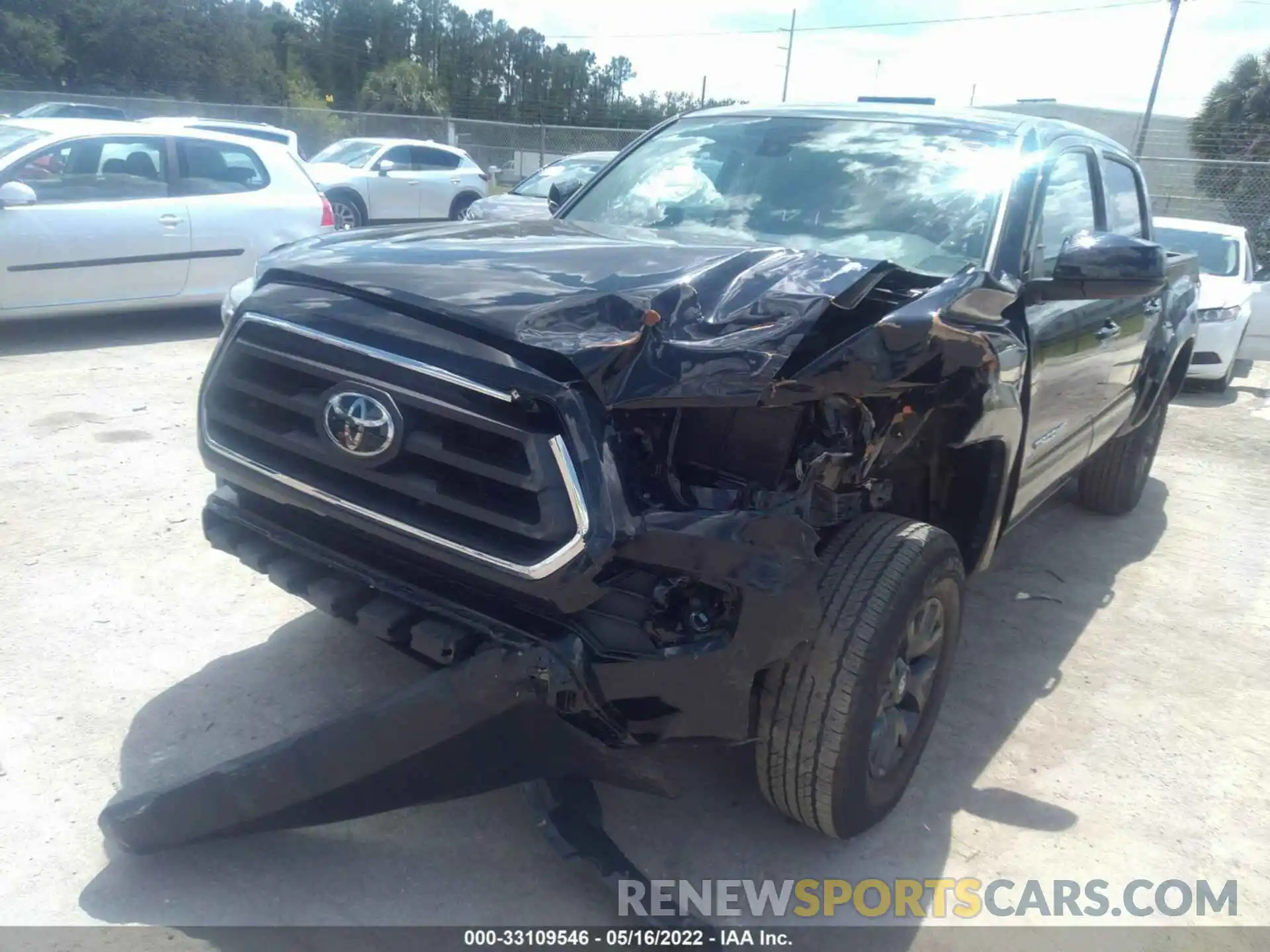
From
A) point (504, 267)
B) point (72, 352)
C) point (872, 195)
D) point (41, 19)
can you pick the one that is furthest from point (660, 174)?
point (41, 19)

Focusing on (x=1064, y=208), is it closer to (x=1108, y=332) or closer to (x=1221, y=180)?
(x=1108, y=332)

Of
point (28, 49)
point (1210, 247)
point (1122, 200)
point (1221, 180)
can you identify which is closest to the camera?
point (1122, 200)

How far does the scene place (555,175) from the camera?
1246 centimetres

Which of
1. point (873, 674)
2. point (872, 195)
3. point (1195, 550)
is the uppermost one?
point (872, 195)

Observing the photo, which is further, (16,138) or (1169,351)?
(16,138)

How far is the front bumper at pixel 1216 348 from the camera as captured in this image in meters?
9.03

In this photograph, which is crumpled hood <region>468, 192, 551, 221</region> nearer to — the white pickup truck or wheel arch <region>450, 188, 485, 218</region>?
wheel arch <region>450, 188, 485, 218</region>

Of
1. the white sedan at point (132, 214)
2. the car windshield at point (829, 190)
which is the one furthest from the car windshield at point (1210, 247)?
the white sedan at point (132, 214)

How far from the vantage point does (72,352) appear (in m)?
7.02

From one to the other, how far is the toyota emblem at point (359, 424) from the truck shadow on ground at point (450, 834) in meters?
1.07

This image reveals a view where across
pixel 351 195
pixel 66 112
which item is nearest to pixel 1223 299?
pixel 351 195

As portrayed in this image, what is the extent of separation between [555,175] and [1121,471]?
28.5 ft

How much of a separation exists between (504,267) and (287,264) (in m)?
0.59

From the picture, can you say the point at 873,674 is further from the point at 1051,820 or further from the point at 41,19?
the point at 41,19
